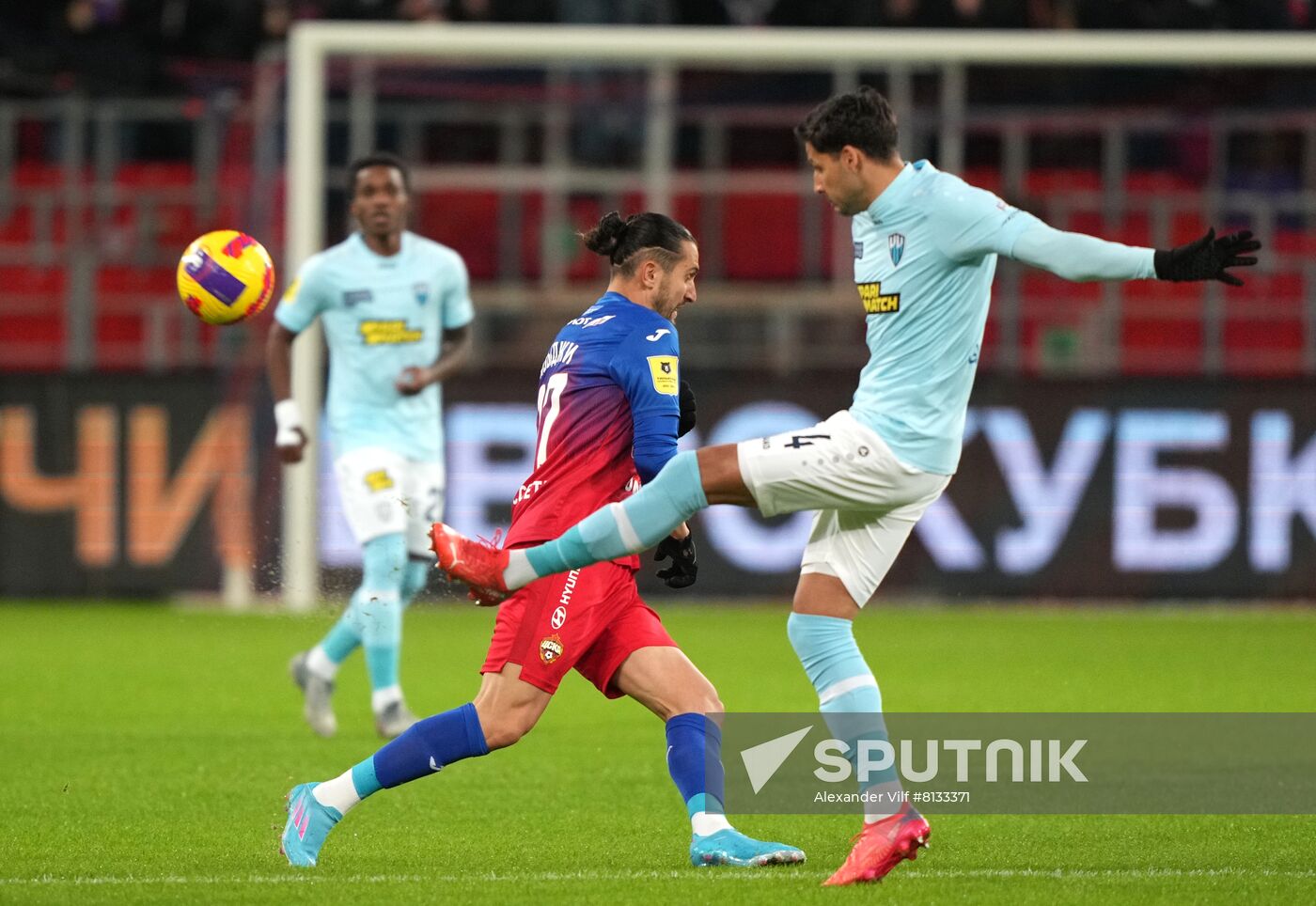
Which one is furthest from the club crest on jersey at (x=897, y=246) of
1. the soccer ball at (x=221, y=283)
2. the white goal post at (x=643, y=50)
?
the white goal post at (x=643, y=50)

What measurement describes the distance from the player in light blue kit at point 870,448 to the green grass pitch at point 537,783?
620 mm

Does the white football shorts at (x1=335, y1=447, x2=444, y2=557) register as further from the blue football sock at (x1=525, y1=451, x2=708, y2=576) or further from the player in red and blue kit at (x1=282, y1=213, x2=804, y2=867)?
the blue football sock at (x1=525, y1=451, x2=708, y2=576)

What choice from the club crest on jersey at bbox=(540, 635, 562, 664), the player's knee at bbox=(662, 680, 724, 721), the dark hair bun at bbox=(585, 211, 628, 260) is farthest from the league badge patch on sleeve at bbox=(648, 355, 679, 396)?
the player's knee at bbox=(662, 680, 724, 721)

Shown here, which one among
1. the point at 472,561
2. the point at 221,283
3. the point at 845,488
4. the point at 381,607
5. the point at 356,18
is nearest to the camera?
the point at 472,561

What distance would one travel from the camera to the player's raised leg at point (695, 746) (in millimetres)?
5574

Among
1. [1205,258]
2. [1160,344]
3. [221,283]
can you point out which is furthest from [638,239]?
[1160,344]

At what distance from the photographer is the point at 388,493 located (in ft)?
28.6

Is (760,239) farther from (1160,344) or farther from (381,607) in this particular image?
(381,607)

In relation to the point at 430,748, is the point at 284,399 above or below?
above

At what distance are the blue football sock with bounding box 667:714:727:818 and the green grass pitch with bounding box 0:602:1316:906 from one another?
221 mm

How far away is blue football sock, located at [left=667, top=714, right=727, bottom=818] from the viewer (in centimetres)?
566

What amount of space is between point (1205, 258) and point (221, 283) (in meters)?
3.78

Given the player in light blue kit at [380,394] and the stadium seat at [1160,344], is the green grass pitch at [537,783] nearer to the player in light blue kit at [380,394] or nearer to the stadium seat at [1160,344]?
the player in light blue kit at [380,394]

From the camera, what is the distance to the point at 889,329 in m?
5.46
